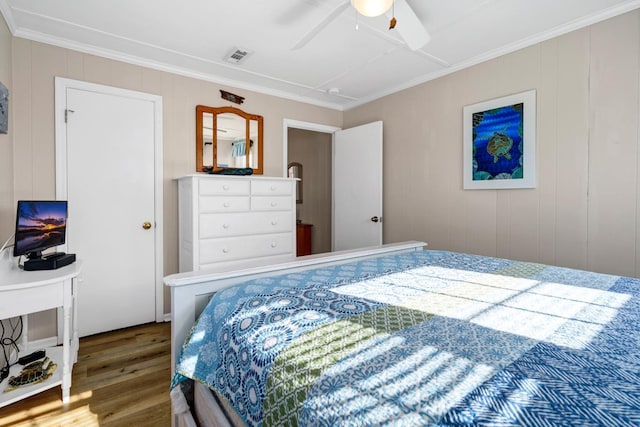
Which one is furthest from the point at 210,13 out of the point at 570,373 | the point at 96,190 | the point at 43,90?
the point at 570,373

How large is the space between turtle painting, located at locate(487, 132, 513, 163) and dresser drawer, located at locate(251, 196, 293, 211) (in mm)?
1988

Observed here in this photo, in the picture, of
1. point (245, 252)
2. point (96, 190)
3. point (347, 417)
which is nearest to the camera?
point (347, 417)

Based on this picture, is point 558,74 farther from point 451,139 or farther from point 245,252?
point 245,252

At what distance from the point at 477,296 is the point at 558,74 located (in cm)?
223

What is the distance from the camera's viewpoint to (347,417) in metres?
0.64

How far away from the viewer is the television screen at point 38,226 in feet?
6.12

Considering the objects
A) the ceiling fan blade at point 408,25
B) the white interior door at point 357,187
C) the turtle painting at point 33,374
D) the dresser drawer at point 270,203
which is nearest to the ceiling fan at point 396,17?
the ceiling fan blade at point 408,25

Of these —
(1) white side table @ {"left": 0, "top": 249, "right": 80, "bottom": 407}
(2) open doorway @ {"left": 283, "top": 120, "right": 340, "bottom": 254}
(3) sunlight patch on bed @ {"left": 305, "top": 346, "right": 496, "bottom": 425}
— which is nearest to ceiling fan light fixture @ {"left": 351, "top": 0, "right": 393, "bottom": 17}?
(3) sunlight patch on bed @ {"left": 305, "top": 346, "right": 496, "bottom": 425}

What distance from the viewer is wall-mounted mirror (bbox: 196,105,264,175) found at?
3.36 meters

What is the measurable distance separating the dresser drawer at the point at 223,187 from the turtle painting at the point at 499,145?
2.27 metres

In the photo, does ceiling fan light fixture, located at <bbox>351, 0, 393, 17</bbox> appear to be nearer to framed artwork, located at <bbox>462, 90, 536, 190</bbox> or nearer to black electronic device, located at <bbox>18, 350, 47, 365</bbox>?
framed artwork, located at <bbox>462, 90, 536, 190</bbox>

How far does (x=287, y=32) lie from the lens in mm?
2549

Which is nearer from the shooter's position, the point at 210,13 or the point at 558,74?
the point at 210,13

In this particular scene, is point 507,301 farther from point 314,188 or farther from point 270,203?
point 314,188
